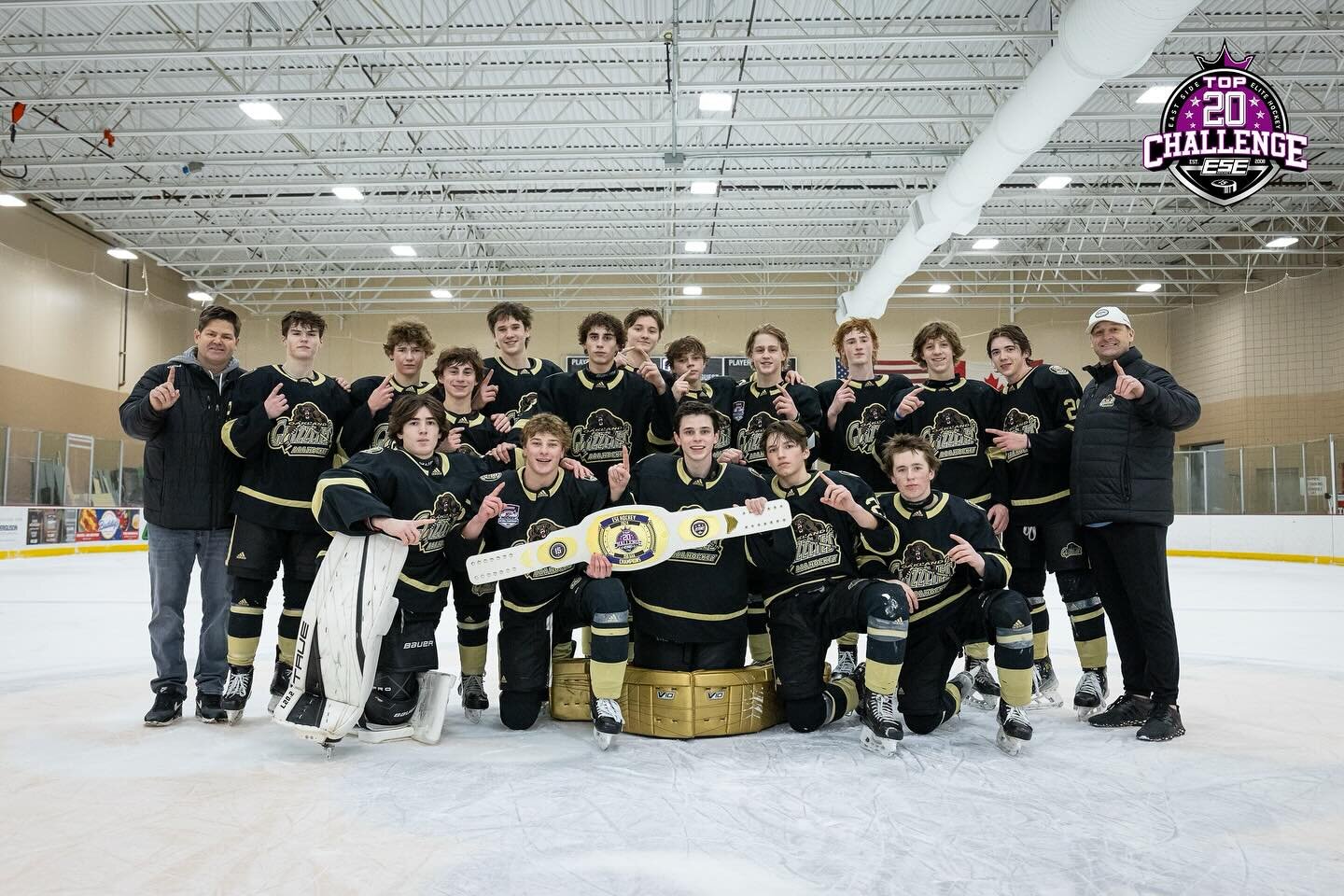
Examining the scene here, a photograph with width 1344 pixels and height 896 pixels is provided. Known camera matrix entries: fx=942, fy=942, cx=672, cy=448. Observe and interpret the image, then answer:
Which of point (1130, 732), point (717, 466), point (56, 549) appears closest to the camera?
point (1130, 732)

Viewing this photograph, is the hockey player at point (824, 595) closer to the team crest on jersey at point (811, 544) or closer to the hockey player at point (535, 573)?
the team crest on jersey at point (811, 544)

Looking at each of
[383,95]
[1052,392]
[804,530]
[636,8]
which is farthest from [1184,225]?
[804,530]

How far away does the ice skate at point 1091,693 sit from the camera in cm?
372

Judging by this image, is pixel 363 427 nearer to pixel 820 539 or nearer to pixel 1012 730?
pixel 820 539

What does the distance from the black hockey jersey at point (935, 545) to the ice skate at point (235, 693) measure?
95.1 inches

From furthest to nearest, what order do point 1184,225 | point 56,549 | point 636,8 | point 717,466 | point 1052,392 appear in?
point 1184,225
point 56,549
point 636,8
point 1052,392
point 717,466

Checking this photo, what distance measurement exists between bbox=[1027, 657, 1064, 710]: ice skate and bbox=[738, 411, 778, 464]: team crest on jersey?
1.45 meters

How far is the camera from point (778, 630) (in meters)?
3.41

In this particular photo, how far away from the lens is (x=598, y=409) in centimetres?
406

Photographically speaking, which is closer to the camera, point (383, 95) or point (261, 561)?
point (261, 561)

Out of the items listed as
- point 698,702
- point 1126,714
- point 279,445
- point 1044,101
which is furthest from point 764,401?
point 1044,101

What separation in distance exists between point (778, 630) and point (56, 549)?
1281 centimetres

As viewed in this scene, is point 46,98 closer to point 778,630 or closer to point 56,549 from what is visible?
point 56,549

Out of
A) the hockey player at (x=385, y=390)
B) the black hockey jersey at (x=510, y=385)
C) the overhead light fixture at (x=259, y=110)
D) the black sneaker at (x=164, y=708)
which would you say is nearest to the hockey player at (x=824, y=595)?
the black hockey jersey at (x=510, y=385)
